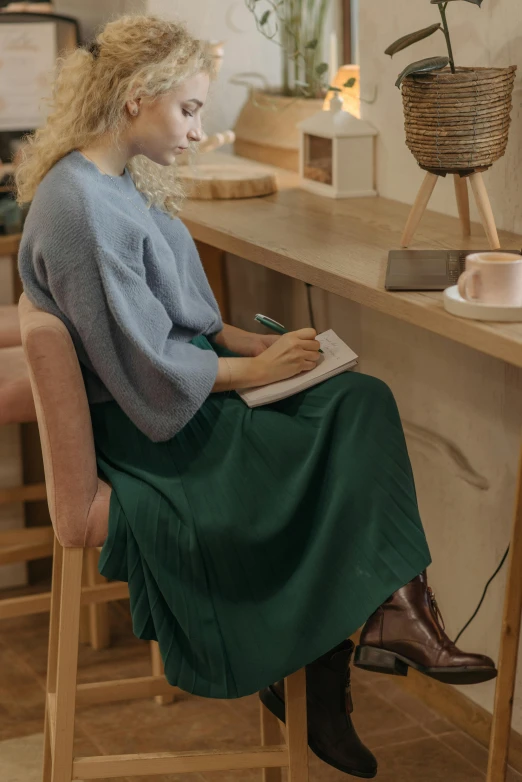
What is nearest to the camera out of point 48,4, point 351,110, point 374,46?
point 374,46

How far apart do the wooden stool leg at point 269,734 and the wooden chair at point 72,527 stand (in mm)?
198

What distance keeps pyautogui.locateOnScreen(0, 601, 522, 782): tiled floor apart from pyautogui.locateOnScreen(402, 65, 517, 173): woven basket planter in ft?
3.43

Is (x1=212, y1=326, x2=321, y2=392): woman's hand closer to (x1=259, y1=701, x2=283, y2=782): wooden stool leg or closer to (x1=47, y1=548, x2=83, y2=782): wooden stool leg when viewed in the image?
(x1=47, y1=548, x2=83, y2=782): wooden stool leg

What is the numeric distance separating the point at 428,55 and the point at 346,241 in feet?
1.41

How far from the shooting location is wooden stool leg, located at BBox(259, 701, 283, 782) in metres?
1.86

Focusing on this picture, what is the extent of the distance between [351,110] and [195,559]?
4.13 feet

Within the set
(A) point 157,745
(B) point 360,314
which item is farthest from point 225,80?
(A) point 157,745

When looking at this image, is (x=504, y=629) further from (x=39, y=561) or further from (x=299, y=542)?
(x=39, y=561)

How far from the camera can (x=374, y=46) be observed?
2252 millimetres

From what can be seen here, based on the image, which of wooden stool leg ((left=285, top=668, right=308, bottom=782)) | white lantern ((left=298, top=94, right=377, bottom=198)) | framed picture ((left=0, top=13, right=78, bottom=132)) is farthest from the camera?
framed picture ((left=0, top=13, right=78, bottom=132))

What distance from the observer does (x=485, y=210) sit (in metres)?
1.79

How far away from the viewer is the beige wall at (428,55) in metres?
1.88

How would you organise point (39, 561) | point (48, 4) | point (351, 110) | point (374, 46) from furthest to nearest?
point (48, 4) < point (39, 561) < point (351, 110) < point (374, 46)

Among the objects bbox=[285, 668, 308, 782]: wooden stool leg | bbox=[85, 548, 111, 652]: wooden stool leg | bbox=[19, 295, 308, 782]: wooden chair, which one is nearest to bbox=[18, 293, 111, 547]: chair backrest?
bbox=[19, 295, 308, 782]: wooden chair
